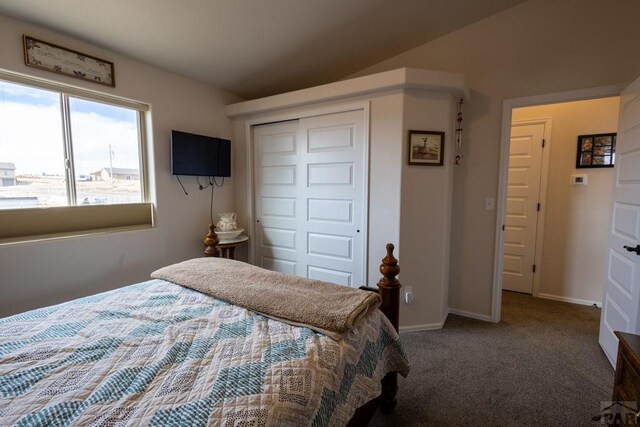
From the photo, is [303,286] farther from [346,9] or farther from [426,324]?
[346,9]

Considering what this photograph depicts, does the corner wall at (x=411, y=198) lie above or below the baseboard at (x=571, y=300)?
above

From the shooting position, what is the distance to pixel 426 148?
2.51 metres

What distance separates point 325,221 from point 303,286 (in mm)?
1502

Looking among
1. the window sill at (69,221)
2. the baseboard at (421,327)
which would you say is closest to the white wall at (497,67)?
the baseboard at (421,327)

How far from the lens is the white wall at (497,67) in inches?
89.6

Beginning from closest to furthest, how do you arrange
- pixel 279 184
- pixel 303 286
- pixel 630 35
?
pixel 303 286
pixel 630 35
pixel 279 184

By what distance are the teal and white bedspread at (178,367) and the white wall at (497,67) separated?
6.03 feet

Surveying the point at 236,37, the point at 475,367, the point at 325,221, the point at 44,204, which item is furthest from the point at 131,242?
the point at 475,367

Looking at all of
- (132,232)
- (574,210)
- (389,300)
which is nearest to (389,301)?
(389,300)

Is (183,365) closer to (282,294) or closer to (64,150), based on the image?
(282,294)

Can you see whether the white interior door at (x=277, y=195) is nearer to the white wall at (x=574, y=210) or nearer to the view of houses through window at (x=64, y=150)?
the view of houses through window at (x=64, y=150)

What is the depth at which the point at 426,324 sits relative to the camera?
2.64 meters

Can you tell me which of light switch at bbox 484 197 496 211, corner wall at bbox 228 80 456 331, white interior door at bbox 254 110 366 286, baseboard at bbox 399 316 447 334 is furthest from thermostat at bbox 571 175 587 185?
white interior door at bbox 254 110 366 286

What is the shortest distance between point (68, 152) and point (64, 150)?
0.03 m
